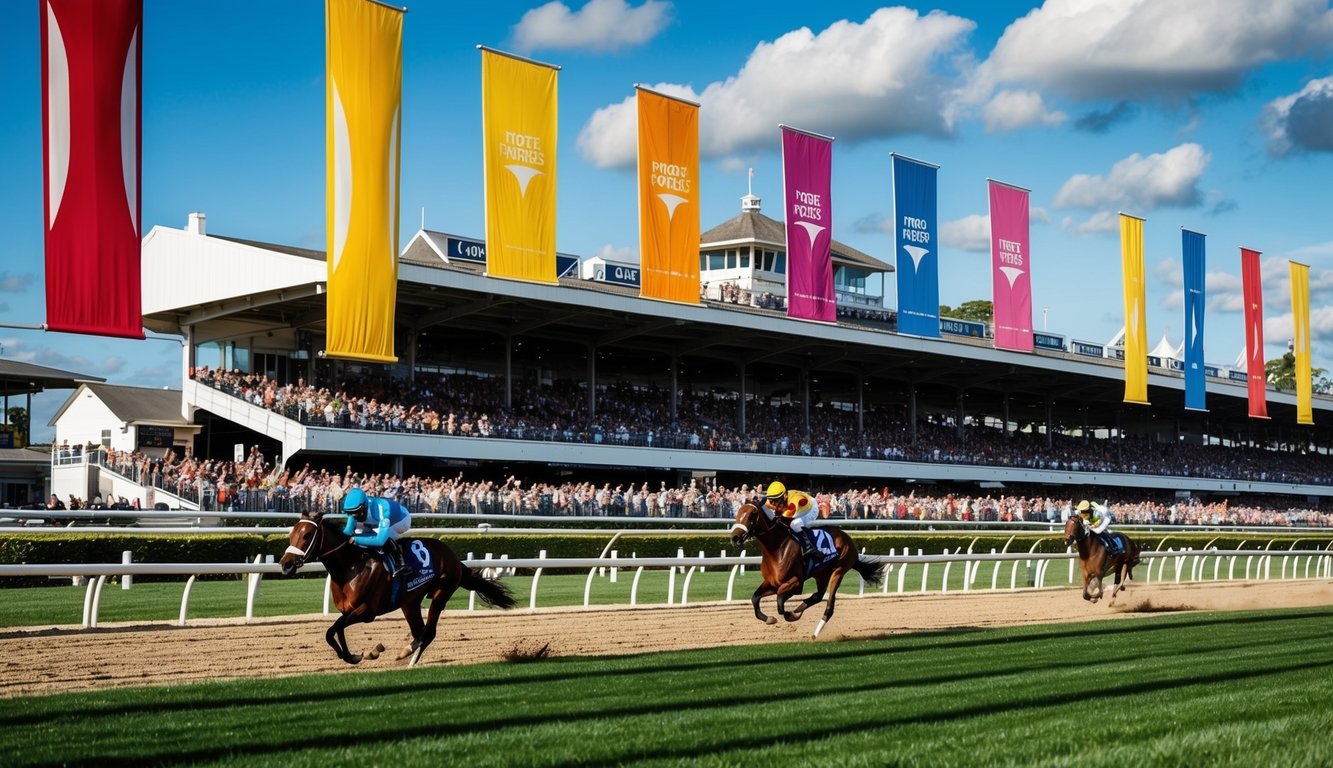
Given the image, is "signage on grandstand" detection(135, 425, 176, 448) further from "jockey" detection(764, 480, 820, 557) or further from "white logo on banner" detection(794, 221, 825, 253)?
"jockey" detection(764, 480, 820, 557)

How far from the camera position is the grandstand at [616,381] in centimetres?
3056

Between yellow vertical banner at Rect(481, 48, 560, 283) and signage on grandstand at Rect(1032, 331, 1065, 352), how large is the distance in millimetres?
30837

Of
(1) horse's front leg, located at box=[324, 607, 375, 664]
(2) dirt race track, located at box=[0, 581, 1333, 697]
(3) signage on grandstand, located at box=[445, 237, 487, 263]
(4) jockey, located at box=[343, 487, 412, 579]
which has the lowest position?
(2) dirt race track, located at box=[0, 581, 1333, 697]

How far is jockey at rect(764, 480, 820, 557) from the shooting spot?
1267cm

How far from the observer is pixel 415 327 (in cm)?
3328

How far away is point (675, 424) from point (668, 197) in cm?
1438

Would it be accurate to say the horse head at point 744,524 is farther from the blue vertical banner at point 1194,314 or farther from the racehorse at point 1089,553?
the blue vertical banner at point 1194,314

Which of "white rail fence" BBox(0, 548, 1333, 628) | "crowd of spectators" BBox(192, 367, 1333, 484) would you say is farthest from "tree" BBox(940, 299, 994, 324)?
"white rail fence" BBox(0, 548, 1333, 628)

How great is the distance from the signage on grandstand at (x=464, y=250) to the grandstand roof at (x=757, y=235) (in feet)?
51.5

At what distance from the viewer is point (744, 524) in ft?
39.6

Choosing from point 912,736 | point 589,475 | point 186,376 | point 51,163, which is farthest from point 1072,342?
point 912,736

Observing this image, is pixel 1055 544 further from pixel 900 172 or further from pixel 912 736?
pixel 912 736

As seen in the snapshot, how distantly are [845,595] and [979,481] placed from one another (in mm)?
26512

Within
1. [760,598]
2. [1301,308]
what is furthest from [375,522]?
[1301,308]
